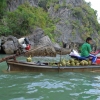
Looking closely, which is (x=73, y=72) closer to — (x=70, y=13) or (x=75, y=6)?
(x=70, y=13)

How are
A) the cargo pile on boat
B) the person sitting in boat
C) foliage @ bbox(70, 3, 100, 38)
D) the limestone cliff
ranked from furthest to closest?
foliage @ bbox(70, 3, 100, 38)
the limestone cliff
the person sitting in boat
the cargo pile on boat

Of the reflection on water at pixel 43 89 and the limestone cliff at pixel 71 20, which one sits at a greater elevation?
the limestone cliff at pixel 71 20

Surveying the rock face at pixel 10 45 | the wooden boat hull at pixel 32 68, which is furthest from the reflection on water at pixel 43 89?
the rock face at pixel 10 45

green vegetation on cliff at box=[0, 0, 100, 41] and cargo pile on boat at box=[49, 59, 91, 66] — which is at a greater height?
green vegetation on cliff at box=[0, 0, 100, 41]

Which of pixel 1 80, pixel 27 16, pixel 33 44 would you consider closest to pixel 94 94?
pixel 1 80

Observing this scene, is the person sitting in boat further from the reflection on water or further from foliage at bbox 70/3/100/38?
foliage at bbox 70/3/100/38

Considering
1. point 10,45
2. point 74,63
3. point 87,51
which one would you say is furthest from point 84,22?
point 74,63

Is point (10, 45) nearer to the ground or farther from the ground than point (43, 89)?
farther from the ground

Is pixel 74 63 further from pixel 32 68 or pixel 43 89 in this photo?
pixel 43 89

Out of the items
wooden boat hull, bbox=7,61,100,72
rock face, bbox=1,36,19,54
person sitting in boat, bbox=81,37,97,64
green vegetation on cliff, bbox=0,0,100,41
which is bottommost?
wooden boat hull, bbox=7,61,100,72

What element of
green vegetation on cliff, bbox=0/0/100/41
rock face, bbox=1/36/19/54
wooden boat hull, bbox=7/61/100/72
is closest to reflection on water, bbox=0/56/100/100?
wooden boat hull, bbox=7/61/100/72

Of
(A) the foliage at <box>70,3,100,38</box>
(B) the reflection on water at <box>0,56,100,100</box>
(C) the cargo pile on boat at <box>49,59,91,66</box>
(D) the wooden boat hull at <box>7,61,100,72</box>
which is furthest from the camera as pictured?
(A) the foliage at <box>70,3,100,38</box>

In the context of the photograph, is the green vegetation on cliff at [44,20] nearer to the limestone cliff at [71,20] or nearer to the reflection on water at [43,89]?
the limestone cliff at [71,20]

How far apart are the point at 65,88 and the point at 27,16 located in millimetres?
22076
